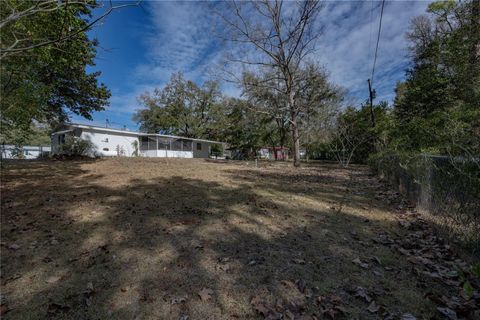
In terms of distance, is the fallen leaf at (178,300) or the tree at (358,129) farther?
the tree at (358,129)

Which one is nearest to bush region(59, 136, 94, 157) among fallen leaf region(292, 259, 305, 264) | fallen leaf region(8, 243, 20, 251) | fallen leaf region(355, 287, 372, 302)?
fallen leaf region(8, 243, 20, 251)

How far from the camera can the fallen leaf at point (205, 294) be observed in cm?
231

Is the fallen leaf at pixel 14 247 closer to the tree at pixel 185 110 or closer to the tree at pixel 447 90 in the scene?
the tree at pixel 447 90

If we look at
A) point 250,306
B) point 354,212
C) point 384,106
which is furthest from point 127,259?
point 384,106

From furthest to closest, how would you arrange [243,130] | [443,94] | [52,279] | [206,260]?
1. [243,130]
2. [443,94]
3. [206,260]
4. [52,279]

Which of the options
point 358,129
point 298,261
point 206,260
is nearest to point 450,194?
point 298,261

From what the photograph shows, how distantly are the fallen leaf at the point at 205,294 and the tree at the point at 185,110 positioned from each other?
3218cm

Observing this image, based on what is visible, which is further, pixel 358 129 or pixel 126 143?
pixel 126 143

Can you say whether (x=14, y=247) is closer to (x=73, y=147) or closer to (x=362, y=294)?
(x=362, y=294)

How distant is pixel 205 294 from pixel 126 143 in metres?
23.6

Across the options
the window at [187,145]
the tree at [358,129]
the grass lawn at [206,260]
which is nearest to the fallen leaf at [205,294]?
the grass lawn at [206,260]

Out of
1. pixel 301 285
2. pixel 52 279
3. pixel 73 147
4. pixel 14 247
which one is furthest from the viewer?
pixel 73 147

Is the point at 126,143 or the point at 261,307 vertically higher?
→ the point at 126,143

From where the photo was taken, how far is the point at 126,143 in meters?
23.2
